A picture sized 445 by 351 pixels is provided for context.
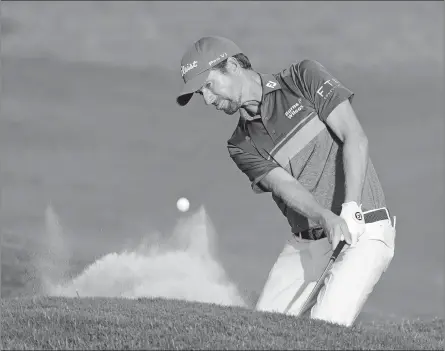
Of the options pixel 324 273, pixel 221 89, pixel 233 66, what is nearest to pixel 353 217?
pixel 324 273

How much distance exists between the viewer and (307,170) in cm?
747

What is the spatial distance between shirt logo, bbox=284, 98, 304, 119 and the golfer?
Answer: 1 cm

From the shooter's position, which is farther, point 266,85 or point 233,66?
point 266,85

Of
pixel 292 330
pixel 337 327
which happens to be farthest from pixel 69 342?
pixel 337 327

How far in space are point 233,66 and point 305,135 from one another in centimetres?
100

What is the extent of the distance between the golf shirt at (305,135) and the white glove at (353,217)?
0.33m

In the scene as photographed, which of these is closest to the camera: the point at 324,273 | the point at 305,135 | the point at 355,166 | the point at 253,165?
the point at 355,166

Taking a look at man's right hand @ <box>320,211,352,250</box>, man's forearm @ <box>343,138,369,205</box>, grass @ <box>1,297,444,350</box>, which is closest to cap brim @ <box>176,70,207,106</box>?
man's forearm @ <box>343,138,369,205</box>

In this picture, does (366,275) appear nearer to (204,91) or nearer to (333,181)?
(333,181)

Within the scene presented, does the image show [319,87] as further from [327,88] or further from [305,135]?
[305,135]

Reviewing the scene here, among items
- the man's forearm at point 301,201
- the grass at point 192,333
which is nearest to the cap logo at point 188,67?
the man's forearm at point 301,201

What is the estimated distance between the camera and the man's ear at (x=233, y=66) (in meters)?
7.23

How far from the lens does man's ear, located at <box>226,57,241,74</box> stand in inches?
285

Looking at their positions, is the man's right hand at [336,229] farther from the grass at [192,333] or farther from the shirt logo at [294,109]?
the shirt logo at [294,109]
